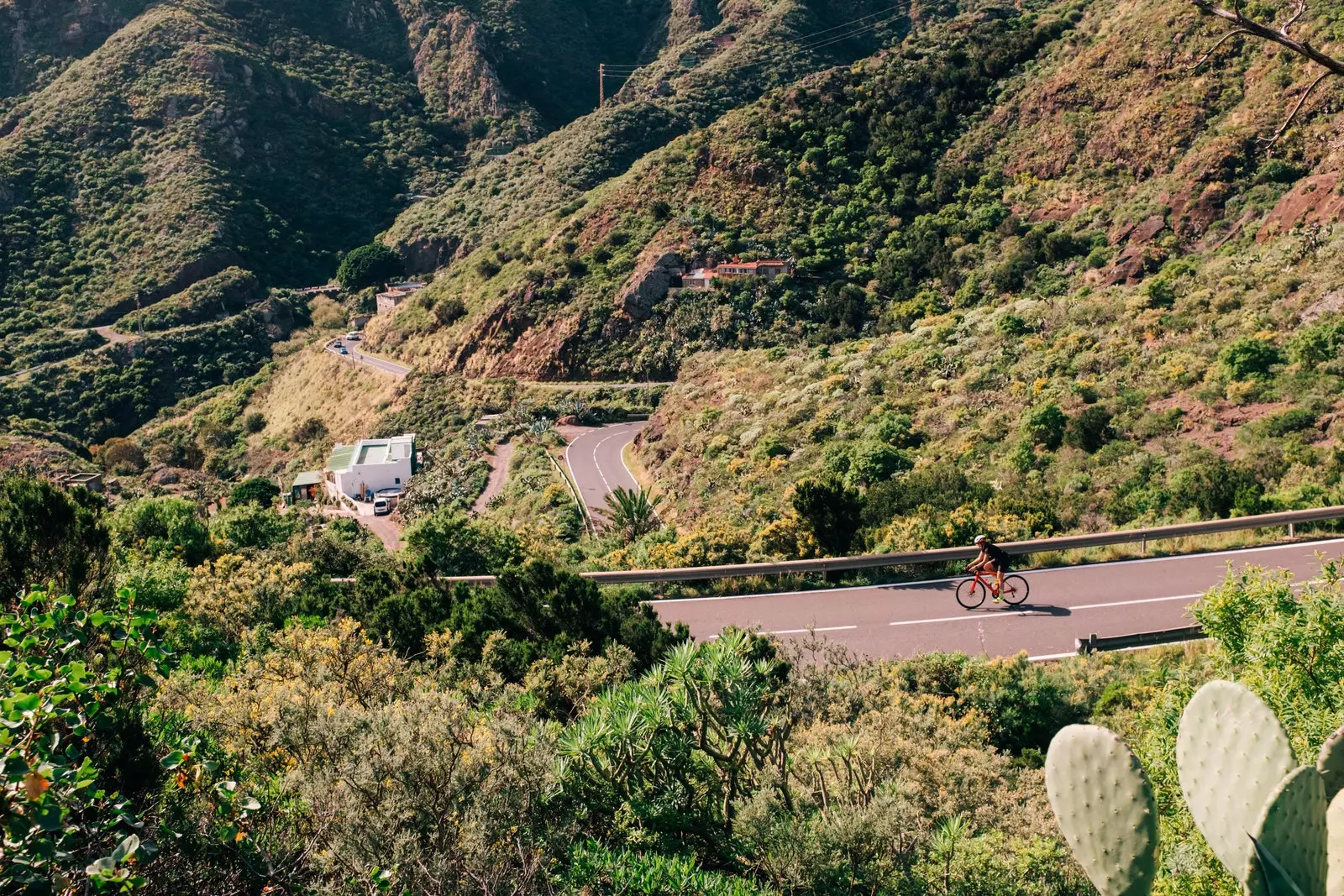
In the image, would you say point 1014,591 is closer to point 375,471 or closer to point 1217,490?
point 1217,490

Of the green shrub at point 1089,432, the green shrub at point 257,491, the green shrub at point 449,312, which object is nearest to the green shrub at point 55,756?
the green shrub at point 1089,432

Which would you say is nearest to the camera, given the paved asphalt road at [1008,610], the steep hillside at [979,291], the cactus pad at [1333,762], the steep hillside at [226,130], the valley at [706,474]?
the cactus pad at [1333,762]

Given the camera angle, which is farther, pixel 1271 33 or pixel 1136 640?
pixel 1136 640

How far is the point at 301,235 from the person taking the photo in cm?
7444

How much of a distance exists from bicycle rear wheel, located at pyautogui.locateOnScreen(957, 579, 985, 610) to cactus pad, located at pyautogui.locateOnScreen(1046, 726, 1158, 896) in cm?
881

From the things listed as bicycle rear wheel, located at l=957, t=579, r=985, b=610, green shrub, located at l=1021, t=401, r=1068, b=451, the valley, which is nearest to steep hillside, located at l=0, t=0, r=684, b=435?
the valley

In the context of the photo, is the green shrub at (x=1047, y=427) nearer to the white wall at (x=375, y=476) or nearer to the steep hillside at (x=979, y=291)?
the steep hillside at (x=979, y=291)

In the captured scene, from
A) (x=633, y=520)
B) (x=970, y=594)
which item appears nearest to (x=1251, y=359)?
(x=970, y=594)

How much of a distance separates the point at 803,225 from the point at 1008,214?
9528mm

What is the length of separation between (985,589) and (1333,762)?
900 cm

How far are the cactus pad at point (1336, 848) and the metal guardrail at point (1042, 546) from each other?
9.99 m

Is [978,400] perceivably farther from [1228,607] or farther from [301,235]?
[301,235]

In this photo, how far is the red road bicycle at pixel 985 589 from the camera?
12750 millimetres

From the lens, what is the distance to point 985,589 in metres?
12.9
